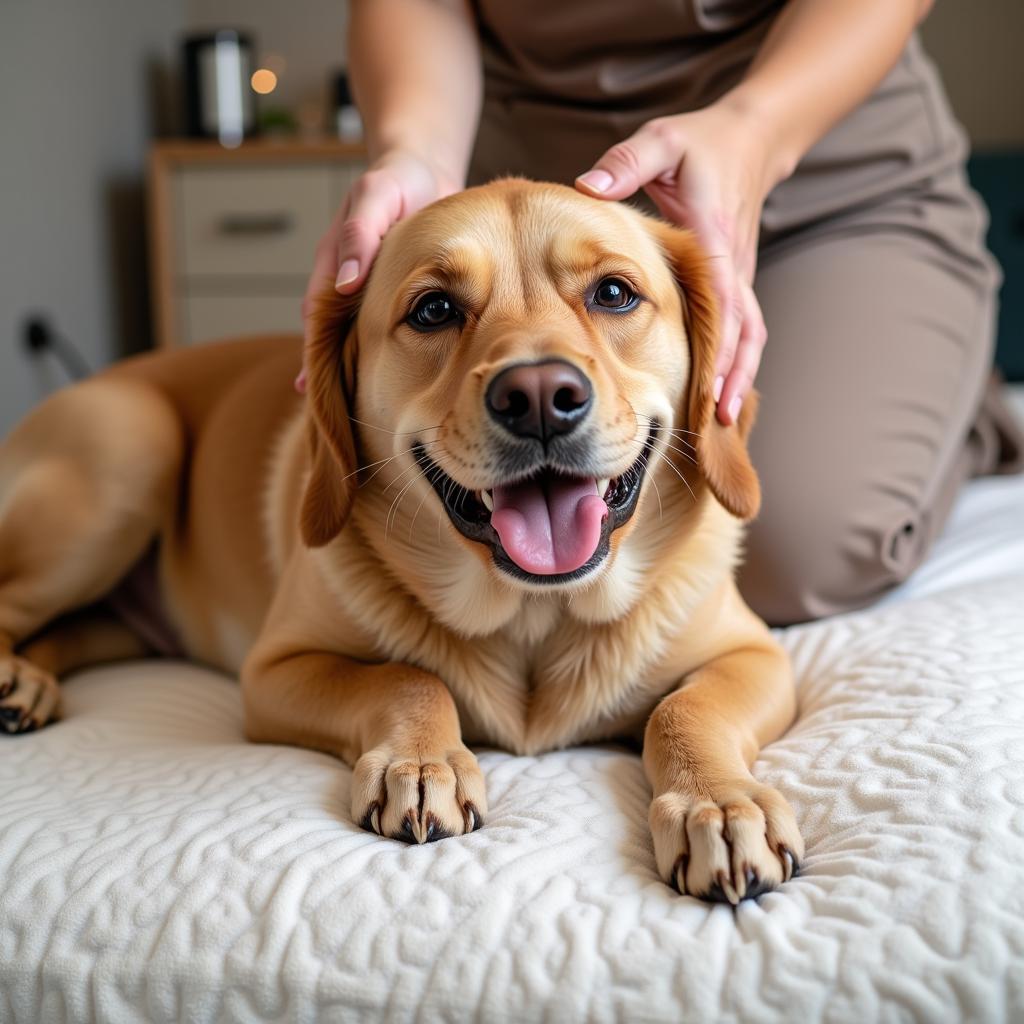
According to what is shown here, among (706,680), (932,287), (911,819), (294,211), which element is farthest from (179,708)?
(294,211)

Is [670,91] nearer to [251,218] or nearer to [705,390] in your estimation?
[705,390]

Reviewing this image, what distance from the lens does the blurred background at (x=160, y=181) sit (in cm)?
343

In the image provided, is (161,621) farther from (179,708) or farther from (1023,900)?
(1023,900)

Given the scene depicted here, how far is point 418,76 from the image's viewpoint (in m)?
1.73

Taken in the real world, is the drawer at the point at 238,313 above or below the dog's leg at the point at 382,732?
below

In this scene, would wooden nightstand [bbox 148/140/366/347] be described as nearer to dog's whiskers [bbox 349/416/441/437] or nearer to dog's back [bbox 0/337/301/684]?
dog's back [bbox 0/337/301/684]

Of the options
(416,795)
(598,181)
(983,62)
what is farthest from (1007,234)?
(416,795)

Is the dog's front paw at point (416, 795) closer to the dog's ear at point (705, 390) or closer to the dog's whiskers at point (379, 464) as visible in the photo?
the dog's whiskers at point (379, 464)

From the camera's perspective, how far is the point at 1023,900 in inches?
30.7

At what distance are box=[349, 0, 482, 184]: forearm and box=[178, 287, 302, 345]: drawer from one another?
2.02 meters

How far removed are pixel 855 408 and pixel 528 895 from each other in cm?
109

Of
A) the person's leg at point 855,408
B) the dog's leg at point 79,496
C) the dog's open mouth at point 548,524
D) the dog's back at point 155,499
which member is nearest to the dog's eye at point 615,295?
the dog's open mouth at point 548,524

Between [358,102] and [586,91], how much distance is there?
15.5 inches

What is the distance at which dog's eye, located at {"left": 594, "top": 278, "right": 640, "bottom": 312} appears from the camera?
1224 mm
